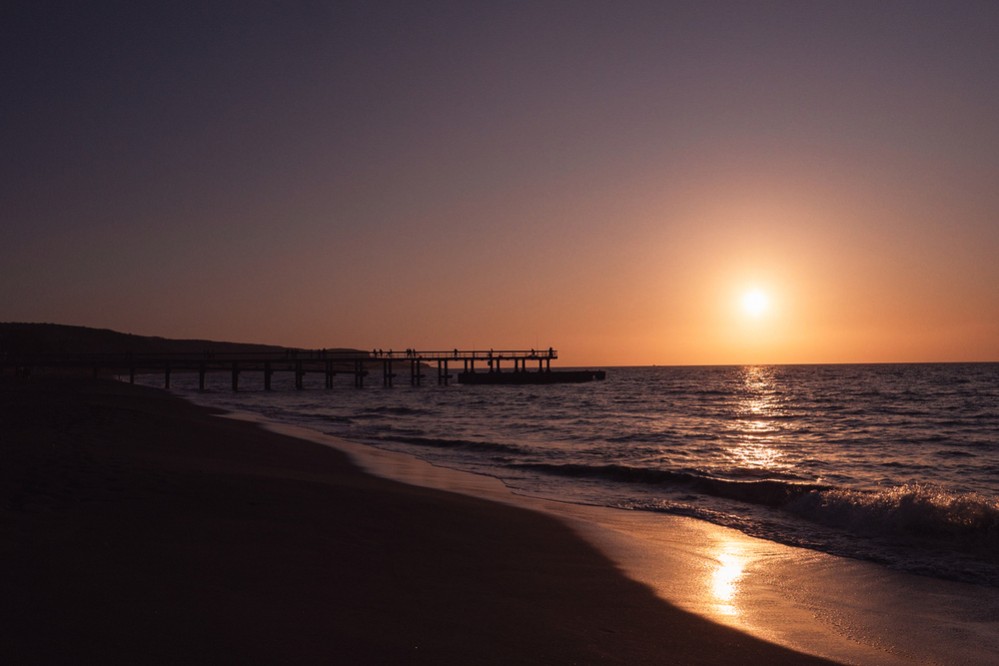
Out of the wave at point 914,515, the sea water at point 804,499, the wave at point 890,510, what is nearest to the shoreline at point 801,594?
the sea water at point 804,499

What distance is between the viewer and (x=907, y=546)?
34.9 ft

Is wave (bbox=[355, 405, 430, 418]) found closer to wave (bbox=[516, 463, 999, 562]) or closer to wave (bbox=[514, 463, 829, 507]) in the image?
wave (bbox=[514, 463, 829, 507])

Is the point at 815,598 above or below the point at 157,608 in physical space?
below

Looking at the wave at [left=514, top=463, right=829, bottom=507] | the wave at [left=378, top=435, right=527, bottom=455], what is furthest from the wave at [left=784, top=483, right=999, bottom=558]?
the wave at [left=378, top=435, right=527, bottom=455]

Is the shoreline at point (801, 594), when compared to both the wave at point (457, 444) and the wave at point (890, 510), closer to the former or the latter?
the wave at point (890, 510)

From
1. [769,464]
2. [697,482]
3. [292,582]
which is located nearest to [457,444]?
[769,464]

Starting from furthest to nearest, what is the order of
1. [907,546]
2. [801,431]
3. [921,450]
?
[801,431] < [921,450] < [907,546]

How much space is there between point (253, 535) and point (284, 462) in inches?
367

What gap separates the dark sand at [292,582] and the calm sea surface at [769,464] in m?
4.43

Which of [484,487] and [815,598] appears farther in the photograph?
[484,487]

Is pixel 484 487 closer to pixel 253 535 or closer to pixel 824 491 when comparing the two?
pixel 824 491

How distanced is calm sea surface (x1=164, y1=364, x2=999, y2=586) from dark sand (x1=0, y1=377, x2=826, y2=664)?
14.5ft

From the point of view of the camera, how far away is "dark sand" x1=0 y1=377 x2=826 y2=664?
15.4 ft

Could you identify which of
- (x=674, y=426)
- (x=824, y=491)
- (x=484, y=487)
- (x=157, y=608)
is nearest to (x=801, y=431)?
(x=674, y=426)
